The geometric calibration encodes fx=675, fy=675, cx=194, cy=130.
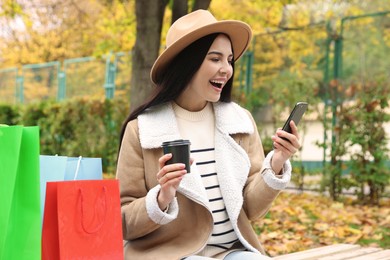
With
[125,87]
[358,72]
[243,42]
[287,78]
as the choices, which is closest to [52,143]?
[125,87]

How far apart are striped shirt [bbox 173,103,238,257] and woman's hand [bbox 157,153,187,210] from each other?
308 mm

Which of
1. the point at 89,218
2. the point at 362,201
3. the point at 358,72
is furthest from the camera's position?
the point at 358,72

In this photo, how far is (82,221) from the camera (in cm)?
220

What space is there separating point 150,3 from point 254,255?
4589 millimetres

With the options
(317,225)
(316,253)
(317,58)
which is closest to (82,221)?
(316,253)

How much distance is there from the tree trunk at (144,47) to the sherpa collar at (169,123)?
4.02m

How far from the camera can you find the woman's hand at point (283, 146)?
2.61 metres

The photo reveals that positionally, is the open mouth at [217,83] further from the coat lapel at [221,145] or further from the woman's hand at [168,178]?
the woman's hand at [168,178]

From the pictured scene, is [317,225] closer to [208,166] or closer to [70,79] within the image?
[208,166]

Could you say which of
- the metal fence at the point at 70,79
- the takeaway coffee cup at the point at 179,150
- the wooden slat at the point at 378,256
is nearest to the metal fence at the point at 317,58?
the metal fence at the point at 70,79

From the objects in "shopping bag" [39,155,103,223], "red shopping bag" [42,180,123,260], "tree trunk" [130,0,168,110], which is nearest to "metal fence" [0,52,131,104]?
"tree trunk" [130,0,168,110]

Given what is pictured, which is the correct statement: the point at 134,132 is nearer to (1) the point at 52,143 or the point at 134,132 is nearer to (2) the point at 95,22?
(1) the point at 52,143

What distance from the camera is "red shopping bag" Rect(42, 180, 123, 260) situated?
7.02 ft

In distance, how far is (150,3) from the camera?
6.88m
